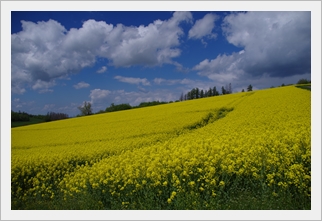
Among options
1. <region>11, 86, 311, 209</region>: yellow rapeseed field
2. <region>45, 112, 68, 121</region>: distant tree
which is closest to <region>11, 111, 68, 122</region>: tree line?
<region>45, 112, 68, 121</region>: distant tree

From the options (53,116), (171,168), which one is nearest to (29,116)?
(53,116)

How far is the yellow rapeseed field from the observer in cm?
441

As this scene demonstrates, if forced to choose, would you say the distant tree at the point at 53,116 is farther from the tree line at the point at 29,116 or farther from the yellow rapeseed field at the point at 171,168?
the yellow rapeseed field at the point at 171,168

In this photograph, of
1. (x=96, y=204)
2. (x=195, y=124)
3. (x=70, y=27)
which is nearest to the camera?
(x=96, y=204)

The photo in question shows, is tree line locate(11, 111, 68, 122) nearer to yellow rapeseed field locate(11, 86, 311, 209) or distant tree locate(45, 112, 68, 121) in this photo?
distant tree locate(45, 112, 68, 121)

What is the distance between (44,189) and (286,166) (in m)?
4.69

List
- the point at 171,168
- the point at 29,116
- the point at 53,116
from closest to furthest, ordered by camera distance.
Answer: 1. the point at 171,168
2. the point at 29,116
3. the point at 53,116

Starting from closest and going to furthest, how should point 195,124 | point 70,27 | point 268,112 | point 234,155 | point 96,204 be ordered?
point 96,204 → point 234,155 → point 70,27 → point 268,112 → point 195,124

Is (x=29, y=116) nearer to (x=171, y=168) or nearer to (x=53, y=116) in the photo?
(x=53, y=116)

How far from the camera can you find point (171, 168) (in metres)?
4.82

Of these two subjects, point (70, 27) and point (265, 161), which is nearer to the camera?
point (265, 161)

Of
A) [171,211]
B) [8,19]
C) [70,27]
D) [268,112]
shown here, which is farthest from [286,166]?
[8,19]

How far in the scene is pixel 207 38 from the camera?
5.81 metres

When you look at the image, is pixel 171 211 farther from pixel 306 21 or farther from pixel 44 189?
pixel 306 21
